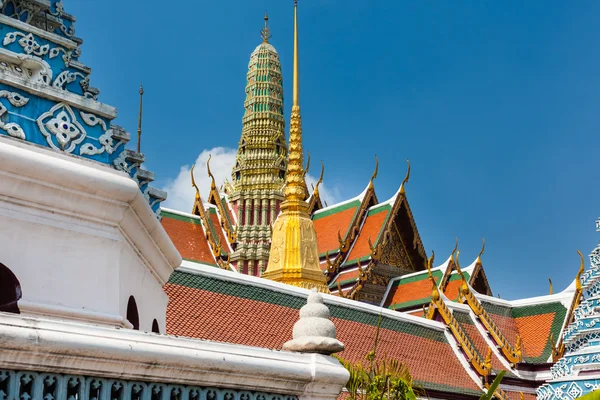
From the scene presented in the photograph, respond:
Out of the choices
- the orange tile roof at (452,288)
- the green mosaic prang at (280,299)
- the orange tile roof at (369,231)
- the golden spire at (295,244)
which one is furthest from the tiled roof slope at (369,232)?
the green mosaic prang at (280,299)

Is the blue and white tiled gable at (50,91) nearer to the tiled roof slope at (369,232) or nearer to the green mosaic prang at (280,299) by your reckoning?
the green mosaic prang at (280,299)

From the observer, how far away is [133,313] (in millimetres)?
5938

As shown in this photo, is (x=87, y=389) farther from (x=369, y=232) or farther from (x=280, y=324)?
(x=369, y=232)

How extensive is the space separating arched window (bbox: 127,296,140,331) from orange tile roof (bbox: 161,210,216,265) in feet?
66.4

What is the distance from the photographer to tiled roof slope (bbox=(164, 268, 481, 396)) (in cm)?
1280

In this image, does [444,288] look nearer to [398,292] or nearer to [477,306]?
[398,292]

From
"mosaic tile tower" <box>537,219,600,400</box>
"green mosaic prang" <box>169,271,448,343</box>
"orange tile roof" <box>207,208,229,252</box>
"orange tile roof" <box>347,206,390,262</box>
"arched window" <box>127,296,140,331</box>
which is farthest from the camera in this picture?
"orange tile roof" <box>207,208,229,252</box>

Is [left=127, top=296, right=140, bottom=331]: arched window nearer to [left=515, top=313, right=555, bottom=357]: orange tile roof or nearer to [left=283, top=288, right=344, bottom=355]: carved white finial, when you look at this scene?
[left=283, top=288, right=344, bottom=355]: carved white finial

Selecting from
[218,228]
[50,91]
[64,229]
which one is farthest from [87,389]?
[218,228]

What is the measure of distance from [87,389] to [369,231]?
23.4m

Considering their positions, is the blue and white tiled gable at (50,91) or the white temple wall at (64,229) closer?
the white temple wall at (64,229)

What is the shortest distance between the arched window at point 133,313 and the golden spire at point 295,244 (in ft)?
45.2

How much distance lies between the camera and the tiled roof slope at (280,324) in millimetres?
12797

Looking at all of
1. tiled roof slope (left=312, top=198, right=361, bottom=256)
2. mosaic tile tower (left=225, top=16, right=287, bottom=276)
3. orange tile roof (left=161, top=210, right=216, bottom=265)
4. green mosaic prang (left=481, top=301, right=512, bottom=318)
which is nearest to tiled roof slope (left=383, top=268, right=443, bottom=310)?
green mosaic prang (left=481, top=301, right=512, bottom=318)
